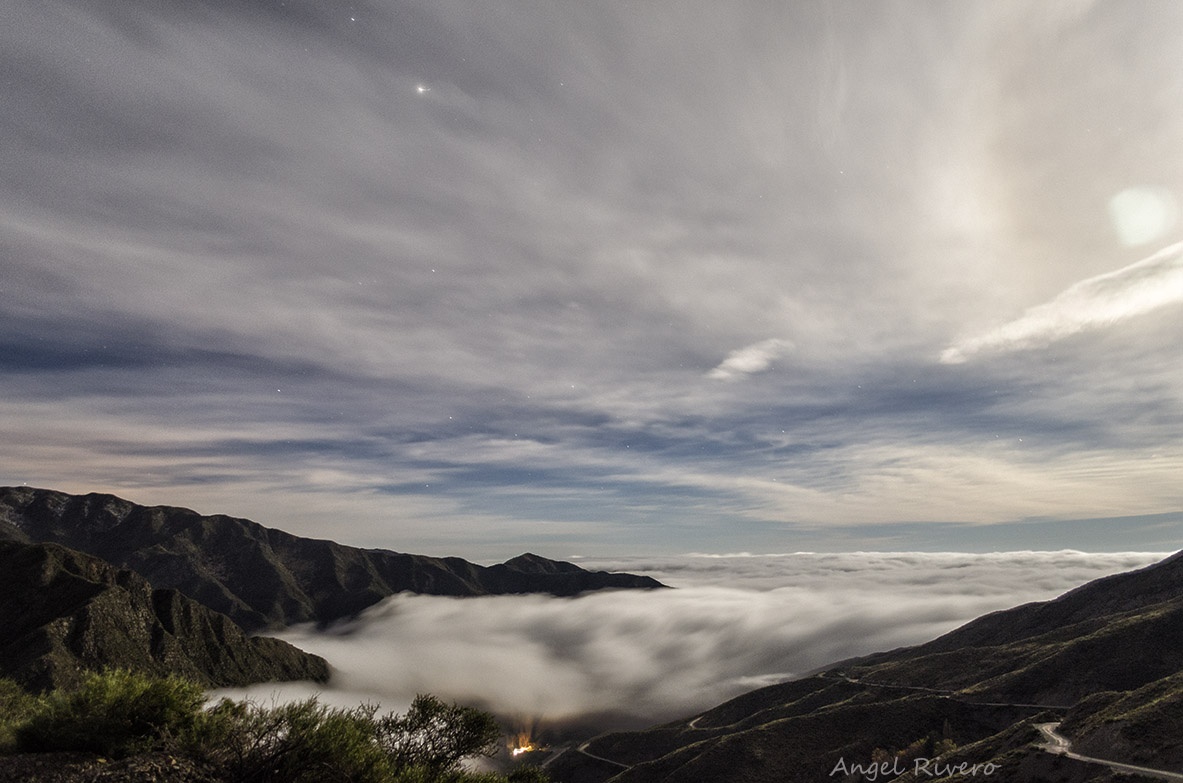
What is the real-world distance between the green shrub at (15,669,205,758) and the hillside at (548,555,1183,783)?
7371cm

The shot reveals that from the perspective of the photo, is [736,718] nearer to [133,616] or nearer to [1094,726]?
[1094,726]

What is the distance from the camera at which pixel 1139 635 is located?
10831cm

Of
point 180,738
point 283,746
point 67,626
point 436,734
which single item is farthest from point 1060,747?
point 67,626

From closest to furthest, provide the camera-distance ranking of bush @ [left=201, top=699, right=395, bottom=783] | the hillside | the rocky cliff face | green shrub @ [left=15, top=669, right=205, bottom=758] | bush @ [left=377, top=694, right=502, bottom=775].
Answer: green shrub @ [left=15, top=669, right=205, bottom=758] → bush @ [left=201, top=699, right=395, bottom=783] → bush @ [left=377, top=694, right=502, bottom=775] → the hillside → the rocky cliff face

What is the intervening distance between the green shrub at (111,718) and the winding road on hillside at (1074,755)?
74.5 metres

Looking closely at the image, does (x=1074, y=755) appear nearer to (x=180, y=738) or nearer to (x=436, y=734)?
(x=436, y=734)

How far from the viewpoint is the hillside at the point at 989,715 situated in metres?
58.4

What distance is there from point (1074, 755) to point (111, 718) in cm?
8696

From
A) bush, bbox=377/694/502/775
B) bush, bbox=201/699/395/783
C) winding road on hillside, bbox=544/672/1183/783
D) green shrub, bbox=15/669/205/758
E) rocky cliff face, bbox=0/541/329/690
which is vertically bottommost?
rocky cliff face, bbox=0/541/329/690

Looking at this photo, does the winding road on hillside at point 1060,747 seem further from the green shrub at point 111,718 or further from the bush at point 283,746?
the green shrub at point 111,718

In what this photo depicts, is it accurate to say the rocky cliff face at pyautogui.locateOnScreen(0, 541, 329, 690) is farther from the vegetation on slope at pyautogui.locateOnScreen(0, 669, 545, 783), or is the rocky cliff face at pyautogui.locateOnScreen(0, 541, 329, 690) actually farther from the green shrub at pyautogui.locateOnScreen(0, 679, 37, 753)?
the vegetation on slope at pyautogui.locateOnScreen(0, 669, 545, 783)

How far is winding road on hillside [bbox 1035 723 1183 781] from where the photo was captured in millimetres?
46531

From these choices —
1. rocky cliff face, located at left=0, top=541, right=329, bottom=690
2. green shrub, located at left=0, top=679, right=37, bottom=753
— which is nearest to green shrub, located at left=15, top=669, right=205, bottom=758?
green shrub, located at left=0, top=679, right=37, bottom=753
